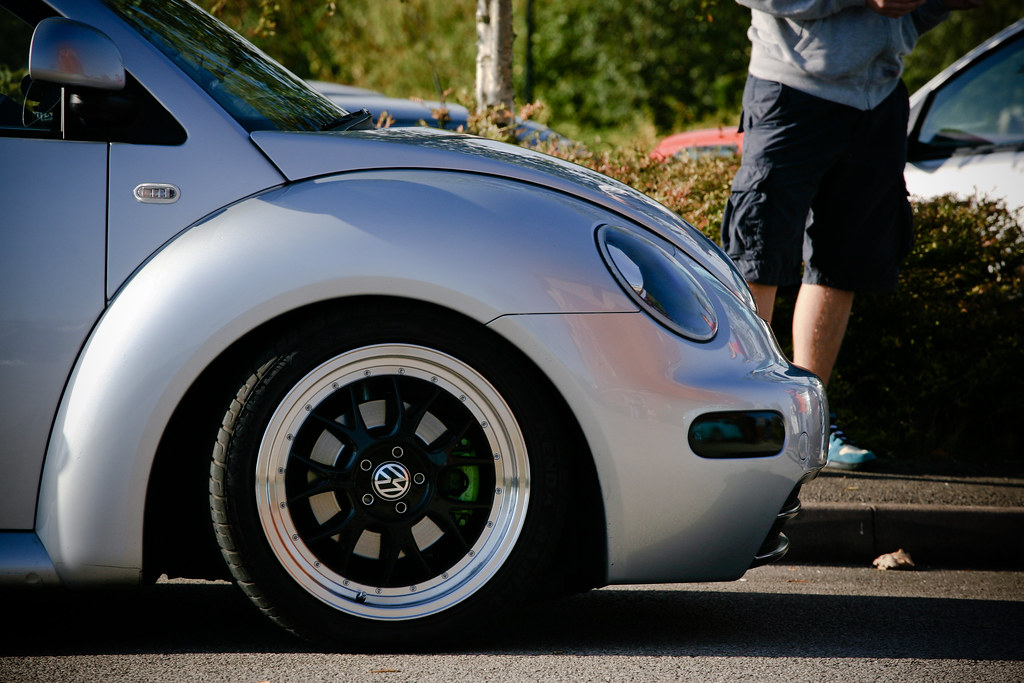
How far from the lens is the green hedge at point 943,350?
4.66m

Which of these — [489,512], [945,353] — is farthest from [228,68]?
[945,353]

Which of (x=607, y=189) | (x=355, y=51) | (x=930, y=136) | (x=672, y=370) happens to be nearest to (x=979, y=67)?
(x=930, y=136)

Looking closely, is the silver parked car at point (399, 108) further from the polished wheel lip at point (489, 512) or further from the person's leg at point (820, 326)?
the polished wheel lip at point (489, 512)

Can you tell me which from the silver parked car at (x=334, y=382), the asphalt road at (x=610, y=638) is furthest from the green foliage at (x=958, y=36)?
the silver parked car at (x=334, y=382)

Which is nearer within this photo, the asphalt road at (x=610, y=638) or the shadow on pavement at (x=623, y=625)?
the asphalt road at (x=610, y=638)

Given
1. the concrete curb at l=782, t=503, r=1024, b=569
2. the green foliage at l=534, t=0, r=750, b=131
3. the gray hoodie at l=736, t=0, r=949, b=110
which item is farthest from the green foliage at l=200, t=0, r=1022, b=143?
the concrete curb at l=782, t=503, r=1024, b=569

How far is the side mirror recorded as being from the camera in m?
2.27

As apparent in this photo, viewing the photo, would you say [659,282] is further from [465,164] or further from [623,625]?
[623,625]

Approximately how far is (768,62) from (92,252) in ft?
8.04

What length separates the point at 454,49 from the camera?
2414 cm

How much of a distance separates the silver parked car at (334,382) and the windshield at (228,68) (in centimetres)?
8

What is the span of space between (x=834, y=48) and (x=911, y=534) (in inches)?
66.5

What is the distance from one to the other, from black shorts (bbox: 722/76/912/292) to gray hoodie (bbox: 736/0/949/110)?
5cm

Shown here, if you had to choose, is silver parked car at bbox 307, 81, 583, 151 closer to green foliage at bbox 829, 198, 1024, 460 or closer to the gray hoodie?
green foliage at bbox 829, 198, 1024, 460
